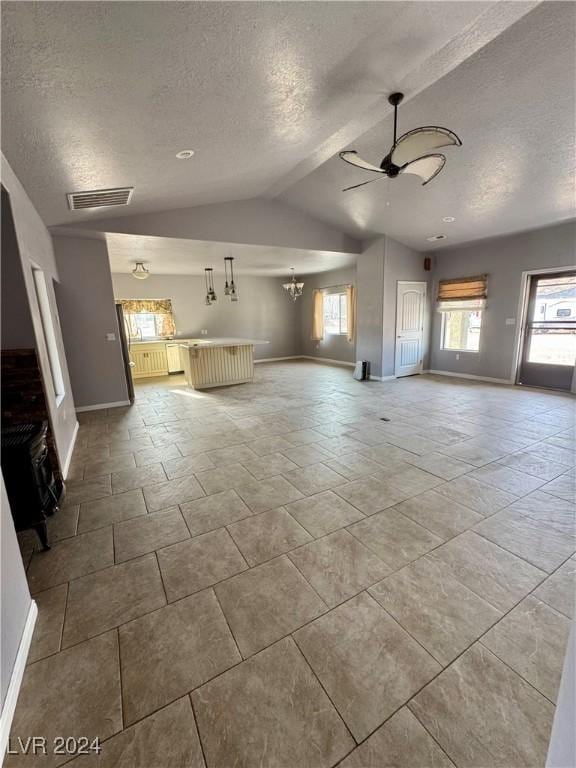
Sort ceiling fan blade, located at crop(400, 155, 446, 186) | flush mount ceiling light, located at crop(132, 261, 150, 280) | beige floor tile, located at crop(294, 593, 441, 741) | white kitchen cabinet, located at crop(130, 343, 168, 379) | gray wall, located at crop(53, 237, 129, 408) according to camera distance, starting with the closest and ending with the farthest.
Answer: beige floor tile, located at crop(294, 593, 441, 741), ceiling fan blade, located at crop(400, 155, 446, 186), gray wall, located at crop(53, 237, 129, 408), flush mount ceiling light, located at crop(132, 261, 150, 280), white kitchen cabinet, located at crop(130, 343, 168, 379)

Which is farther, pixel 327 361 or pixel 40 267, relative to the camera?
pixel 327 361

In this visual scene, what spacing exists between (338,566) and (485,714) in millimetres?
803

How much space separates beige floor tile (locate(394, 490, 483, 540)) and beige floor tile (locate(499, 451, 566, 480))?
3.26ft

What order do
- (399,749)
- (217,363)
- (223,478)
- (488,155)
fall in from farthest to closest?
1. (217,363)
2. (488,155)
3. (223,478)
4. (399,749)

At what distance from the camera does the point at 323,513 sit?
229 cm

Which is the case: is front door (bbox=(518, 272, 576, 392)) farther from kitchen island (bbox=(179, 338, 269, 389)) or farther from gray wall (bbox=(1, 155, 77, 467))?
gray wall (bbox=(1, 155, 77, 467))

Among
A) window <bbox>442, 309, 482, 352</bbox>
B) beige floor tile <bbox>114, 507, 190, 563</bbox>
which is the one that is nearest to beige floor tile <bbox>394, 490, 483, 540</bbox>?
beige floor tile <bbox>114, 507, 190, 563</bbox>

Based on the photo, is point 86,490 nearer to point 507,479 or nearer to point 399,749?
point 399,749

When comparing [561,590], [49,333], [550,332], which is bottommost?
[561,590]

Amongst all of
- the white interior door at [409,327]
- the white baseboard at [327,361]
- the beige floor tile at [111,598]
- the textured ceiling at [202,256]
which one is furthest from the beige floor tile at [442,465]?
the white baseboard at [327,361]

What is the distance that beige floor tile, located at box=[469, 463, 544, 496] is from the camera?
2559 mm

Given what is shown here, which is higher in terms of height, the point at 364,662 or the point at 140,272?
the point at 140,272

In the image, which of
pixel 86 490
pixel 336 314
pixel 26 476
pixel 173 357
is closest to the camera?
pixel 26 476

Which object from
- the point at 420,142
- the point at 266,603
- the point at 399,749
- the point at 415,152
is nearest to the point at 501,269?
→ the point at 415,152
